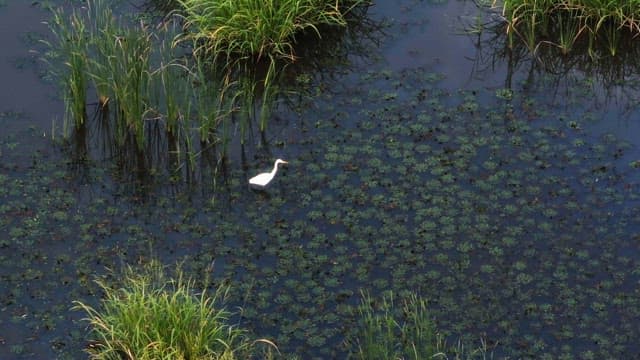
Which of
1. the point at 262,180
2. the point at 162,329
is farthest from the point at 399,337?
the point at 262,180

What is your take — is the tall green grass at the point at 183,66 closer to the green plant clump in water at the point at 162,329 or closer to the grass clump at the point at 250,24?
the grass clump at the point at 250,24

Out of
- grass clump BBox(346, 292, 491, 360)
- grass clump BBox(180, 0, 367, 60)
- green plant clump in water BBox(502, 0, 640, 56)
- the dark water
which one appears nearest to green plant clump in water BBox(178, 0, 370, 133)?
grass clump BBox(180, 0, 367, 60)

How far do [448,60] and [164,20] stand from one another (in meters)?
2.67

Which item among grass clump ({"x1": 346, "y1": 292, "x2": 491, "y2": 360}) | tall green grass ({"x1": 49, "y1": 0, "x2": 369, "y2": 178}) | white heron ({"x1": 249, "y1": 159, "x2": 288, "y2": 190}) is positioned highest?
tall green grass ({"x1": 49, "y1": 0, "x2": 369, "y2": 178})

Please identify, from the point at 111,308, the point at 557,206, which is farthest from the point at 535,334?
the point at 111,308

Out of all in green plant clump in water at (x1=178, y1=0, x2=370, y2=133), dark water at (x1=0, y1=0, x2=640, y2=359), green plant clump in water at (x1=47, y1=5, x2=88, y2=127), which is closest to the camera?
dark water at (x1=0, y1=0, x2=640, y2=359)

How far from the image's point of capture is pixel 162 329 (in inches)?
336

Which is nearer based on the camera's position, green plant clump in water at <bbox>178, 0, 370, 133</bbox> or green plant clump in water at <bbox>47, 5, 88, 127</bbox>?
green plant clump in water at <bbox>47, 5, 88, 127</bbox>

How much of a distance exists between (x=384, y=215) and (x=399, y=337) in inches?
57.3

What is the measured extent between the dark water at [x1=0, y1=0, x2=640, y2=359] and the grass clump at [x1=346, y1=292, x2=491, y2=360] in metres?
0.12

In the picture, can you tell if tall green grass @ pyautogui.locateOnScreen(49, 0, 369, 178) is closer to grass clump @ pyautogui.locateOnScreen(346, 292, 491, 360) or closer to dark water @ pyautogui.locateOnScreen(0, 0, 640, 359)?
dark water @ pyautogui.locateOnScreen(0, 0, 640, 359)

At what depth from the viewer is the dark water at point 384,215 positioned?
9148 mm

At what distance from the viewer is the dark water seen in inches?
360

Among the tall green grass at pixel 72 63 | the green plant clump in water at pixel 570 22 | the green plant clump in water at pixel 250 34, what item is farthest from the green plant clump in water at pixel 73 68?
the green plant clump in water at pixel 570 22
